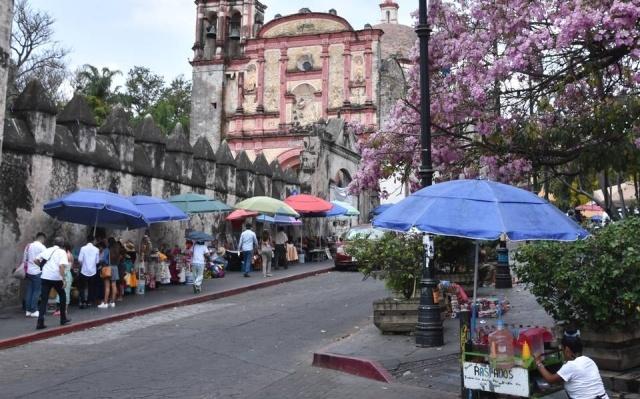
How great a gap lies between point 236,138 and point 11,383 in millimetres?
40749

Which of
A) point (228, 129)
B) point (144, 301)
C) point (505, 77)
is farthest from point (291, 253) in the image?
point (228, 129)

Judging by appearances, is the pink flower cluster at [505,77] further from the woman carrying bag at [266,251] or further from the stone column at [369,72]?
the stone column at [369,72]

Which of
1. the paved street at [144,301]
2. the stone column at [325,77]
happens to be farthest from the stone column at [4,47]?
the stone column at [325,77]

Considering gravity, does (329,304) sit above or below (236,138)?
below

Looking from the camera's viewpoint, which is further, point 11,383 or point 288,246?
point 288,246

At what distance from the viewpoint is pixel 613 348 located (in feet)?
24.8

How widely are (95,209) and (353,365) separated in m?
8.02

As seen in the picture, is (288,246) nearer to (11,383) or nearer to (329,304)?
(329,304)

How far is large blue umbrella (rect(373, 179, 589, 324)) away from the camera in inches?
255

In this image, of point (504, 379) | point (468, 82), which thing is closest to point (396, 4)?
point (468, 82)

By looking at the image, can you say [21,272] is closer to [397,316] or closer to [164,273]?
[164,273]

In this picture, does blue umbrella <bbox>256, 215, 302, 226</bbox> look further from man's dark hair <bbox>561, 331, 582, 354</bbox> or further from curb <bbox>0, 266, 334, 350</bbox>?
man's dark hair <bbox>561, 331, 582, 354</bbox>

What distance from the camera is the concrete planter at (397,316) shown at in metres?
10.8

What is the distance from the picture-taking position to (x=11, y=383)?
322 inches
